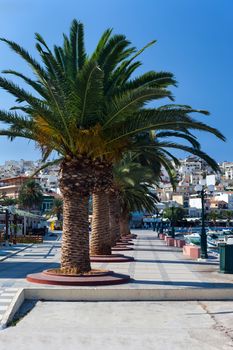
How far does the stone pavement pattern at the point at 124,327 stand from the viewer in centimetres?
856

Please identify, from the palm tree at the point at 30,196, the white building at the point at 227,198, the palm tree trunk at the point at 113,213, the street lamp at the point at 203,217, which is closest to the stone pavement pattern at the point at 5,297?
the street lamp at the point at 203,217

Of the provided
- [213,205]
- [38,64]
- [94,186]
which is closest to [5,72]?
[38,64]

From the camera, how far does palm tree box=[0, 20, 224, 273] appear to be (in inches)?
568

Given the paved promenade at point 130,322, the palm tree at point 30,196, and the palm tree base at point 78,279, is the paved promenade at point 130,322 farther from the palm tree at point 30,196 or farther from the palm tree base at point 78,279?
the palm tree at point 30,196

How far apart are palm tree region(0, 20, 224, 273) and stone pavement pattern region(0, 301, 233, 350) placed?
362cm

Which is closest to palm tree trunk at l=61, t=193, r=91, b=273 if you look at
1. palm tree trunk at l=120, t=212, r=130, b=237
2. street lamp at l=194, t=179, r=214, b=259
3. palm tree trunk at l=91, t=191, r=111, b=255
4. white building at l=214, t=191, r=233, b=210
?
palm tree trunk at l=91, t=191, r=111, b=255

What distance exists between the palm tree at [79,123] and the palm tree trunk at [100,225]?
557cm

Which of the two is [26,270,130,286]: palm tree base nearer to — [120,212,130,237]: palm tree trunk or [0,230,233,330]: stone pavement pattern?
[0,230,233,330]: stone pavement pattern

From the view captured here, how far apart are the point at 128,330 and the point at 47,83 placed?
743 centimetres

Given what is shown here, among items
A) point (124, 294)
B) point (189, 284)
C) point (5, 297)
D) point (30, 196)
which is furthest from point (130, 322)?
point (30, 196)

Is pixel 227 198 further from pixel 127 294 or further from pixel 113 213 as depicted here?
pixel 127 294

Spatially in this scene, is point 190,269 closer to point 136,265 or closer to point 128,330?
point 136,265

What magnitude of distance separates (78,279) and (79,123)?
14.9 ft

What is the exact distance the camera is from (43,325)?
994cm
